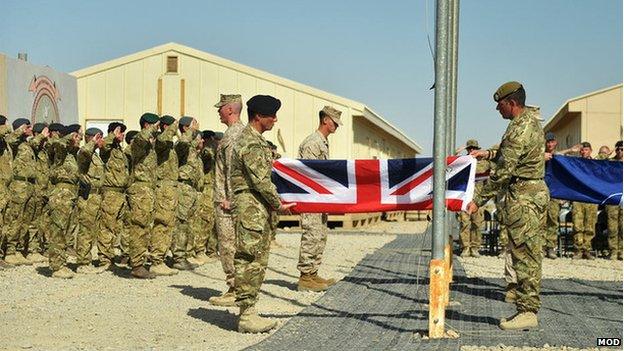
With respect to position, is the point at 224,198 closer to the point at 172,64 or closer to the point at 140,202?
the point at 140,202

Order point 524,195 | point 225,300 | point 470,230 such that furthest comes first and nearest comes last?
point 470,230, point 225,300, point 524,195

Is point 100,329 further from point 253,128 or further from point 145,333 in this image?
point 253,128

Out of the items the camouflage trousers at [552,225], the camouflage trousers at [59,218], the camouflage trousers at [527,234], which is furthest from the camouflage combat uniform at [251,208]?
the camouflage trousers at [552,225]

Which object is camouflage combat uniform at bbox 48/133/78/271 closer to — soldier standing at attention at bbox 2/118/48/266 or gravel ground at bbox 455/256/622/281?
soldier standing at attention at bbox 2/118/48/266

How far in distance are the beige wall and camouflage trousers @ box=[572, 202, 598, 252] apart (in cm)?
1113

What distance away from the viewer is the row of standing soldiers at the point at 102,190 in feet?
43.8

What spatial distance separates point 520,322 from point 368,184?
2.46m

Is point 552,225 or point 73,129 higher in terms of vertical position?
point 73,129

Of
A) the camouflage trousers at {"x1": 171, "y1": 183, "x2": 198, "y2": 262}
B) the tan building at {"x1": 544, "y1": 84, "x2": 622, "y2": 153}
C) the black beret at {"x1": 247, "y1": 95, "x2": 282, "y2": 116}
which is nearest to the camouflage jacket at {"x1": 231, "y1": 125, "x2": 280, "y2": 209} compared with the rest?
the black beret at {"x1": 247, "y1": 95, "x2": 282, "y2": 116}

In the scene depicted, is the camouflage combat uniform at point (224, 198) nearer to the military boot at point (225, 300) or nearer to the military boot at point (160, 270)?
the military boot at point (225, 300)

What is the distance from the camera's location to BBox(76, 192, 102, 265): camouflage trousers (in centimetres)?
1377

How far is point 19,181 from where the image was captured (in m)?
14.8

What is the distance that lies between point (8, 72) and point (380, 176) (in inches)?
345

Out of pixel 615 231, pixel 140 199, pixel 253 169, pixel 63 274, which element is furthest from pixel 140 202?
pixel 615 231
